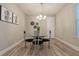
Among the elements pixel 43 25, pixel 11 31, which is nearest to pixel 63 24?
pixel 43 25

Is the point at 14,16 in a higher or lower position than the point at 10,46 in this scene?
higher

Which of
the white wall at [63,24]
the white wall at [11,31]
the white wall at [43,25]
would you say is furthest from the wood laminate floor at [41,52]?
the white wall at [63,24]

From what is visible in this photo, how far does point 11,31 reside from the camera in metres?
4.69

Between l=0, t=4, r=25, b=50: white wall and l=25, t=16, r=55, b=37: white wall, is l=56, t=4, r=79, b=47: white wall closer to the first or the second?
l=25, t=16, r=55, b=37: white wall

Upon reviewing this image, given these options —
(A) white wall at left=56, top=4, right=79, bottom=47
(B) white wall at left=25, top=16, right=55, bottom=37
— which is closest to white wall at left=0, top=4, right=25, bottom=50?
(B) white wall at left=25, top=16, right=55, bottom=37

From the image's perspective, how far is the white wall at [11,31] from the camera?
151 inches

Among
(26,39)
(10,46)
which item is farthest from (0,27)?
(26,39)

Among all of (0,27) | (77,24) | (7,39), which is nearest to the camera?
(0,27)

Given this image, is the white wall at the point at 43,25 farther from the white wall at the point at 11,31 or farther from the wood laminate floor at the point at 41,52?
the wood laminate floor at the point at 41,52

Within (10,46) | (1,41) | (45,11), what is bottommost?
(10,46)

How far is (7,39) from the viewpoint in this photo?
428 cm

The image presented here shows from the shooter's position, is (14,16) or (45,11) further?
(45,11)

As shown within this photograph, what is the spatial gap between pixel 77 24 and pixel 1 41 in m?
3.17

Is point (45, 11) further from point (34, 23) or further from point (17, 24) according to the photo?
point (17, 24)
